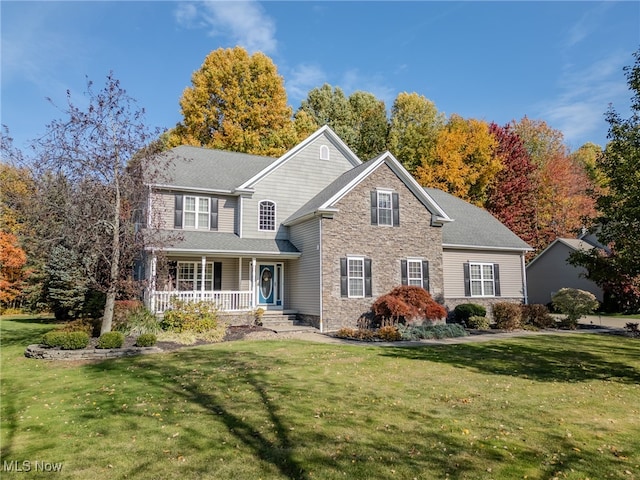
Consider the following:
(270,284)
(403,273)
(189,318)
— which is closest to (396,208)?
(403,273)

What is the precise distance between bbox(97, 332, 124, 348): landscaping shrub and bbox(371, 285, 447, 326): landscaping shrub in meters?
10.3

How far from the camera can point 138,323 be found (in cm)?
1573

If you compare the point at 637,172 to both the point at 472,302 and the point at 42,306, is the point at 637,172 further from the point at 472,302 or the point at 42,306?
the point at 42,306

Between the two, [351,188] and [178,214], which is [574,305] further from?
[178,214]

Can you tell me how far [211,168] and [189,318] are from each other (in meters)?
9.53

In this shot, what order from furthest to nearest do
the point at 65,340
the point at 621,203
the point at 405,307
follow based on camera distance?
the point at 405,307
the point at 65,340
the point at 621,203

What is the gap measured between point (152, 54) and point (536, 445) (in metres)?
16.3

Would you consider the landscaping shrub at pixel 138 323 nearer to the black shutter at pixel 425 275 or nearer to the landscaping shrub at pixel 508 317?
the black shutter at pixel 425 275

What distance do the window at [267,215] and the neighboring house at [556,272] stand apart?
73.4ft

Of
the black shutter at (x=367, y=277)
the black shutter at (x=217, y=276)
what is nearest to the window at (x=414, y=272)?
the black shutter at (x=367, y=277)

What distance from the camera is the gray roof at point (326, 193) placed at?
65.2ft

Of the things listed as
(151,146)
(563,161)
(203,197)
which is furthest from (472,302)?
(563,161)

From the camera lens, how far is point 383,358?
12.0 meters

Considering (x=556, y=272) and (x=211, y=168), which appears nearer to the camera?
(x=211, y=168)
